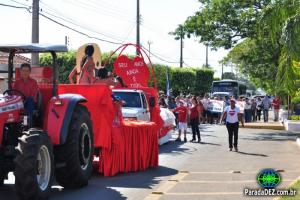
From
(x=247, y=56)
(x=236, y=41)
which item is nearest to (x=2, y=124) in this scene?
(x=236, y=41)

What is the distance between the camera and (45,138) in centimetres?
842

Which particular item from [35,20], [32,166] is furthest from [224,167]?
[35,20]

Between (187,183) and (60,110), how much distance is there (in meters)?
2.87

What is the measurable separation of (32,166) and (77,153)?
1.73 m

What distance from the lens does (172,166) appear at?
13.5 metres

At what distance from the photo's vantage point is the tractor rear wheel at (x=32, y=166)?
25.9 ft

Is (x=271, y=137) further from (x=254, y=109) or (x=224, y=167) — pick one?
(x=254, y=109)

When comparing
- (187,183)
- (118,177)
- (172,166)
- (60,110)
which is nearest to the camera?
(60,110)

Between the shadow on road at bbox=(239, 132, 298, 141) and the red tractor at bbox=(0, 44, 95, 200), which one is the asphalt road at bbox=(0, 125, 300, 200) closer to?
the red tractor at bbox=(0, 44, 95, 200)

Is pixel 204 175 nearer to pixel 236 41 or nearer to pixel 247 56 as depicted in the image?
pixel 236 41

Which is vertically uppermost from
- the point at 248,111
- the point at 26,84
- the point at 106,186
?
the point at 26,84

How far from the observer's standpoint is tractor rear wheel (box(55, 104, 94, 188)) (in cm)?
948

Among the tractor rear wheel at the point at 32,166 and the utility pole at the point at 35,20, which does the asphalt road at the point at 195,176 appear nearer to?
the tractor rear wheel at the point at 32,166

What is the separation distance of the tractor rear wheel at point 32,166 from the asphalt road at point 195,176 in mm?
675
